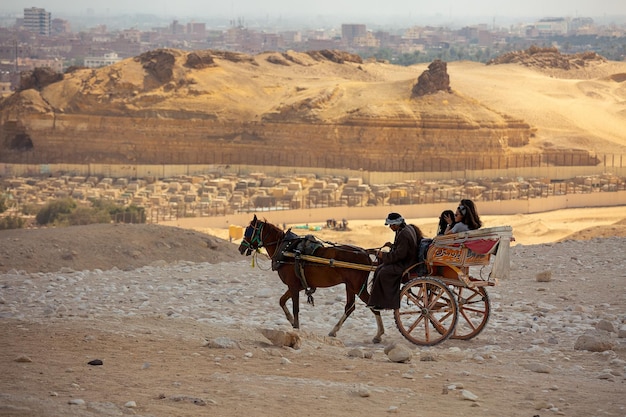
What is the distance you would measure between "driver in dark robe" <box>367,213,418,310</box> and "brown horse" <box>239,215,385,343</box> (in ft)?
0.90

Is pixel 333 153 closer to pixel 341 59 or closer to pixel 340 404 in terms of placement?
pixel 341 59

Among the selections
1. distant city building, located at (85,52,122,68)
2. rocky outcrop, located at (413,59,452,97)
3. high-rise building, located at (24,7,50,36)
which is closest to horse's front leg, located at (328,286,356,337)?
rocky outcrop, located at (413,59,452,97)

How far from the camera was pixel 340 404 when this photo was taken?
816 centimetres

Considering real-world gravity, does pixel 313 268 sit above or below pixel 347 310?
above

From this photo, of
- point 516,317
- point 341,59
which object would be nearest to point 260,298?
point 516,317

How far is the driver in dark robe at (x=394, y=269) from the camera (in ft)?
35.3

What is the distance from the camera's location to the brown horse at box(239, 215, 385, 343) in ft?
36.8

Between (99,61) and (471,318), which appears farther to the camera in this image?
(99,61)

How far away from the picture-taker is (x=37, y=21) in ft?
446

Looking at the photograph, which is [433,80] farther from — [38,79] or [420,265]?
[420,265]

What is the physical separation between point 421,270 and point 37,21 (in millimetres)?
131808

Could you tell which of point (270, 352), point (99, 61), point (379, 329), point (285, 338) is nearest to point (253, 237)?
point (379, 329)

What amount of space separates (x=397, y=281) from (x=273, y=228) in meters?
1.60

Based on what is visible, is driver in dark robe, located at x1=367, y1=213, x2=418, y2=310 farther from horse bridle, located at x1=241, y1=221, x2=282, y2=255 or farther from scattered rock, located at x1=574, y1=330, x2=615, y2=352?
scattered rock, located at x1=574, y1=330, x2=615, y2=352
